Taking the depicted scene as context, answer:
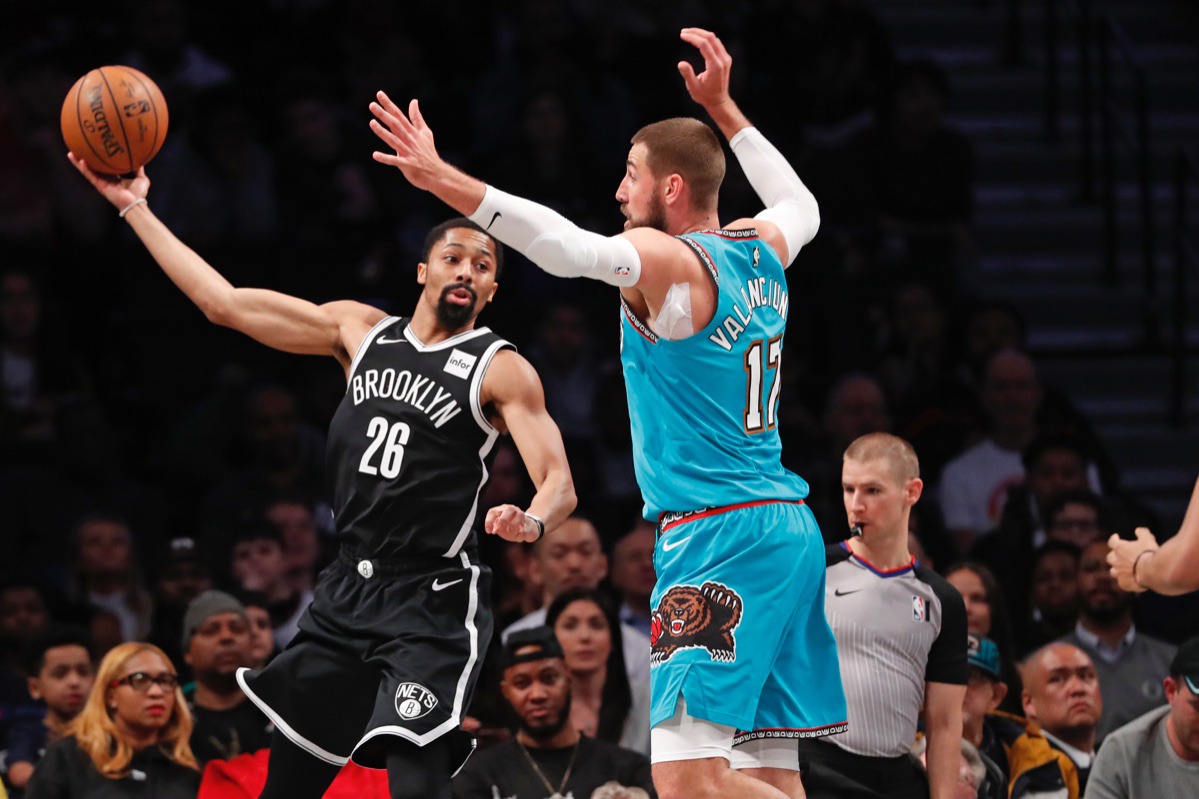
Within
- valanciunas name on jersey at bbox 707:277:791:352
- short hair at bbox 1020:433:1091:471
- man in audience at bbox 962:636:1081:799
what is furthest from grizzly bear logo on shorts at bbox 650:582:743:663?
short hair at bbox 1020:433:1091:471

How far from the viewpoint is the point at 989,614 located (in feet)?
25.7

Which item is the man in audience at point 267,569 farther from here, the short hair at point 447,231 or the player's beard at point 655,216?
the player's beard at point 655,216

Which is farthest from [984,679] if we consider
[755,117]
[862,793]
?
[755,117]

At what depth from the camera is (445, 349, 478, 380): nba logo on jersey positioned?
570 centimetres

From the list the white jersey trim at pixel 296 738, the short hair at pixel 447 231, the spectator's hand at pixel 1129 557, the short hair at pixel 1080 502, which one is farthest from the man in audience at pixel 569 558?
the spectator's hand at pixel 1129 557

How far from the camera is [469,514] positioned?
5.62 m

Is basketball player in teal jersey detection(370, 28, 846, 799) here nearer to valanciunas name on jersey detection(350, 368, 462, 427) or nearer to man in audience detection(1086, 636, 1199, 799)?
valanciunas name on jersey detection(350, 368, 462, 427)

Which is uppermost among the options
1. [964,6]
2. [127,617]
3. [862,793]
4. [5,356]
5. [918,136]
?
[964,6]

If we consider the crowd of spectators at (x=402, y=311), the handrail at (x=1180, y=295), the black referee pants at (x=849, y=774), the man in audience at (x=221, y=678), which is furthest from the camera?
the handrail at (x=1180, y=295)

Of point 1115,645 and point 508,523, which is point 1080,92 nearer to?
point 1115,645

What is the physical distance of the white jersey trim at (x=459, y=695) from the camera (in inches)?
207

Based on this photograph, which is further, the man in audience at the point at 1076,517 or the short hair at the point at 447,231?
the man in audience at the point at 1076,517

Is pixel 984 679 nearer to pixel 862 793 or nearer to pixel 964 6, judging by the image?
pixel 862 793

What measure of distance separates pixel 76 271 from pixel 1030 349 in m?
5.97
